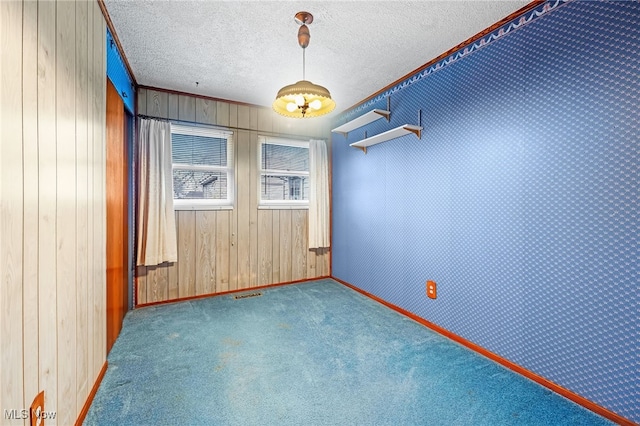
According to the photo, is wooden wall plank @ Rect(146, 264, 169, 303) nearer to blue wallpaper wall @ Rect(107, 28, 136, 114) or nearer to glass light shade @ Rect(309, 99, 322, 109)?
Answer: blue wallpaper wall @ Rect(107, 28, 136, 114)

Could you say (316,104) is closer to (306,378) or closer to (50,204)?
(50,204)

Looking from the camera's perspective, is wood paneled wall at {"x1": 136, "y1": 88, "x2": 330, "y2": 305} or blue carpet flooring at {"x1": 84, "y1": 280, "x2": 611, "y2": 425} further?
wood paneled wall at {"x1": 136, "y1": 88, "x2": 330, "y2": 305}

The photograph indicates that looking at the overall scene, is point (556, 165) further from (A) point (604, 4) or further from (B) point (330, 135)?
(B) point (330, 135)

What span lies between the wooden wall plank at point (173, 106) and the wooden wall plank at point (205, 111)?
0.23m

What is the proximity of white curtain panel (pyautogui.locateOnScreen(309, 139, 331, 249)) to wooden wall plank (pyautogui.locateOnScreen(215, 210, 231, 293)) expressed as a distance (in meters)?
1.17

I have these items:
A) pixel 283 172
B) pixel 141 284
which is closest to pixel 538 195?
pixel 283 172

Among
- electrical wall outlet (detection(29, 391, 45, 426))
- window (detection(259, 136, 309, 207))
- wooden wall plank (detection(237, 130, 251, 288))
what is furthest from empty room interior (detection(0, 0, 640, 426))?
window (detection(259, 136, 309, 207))

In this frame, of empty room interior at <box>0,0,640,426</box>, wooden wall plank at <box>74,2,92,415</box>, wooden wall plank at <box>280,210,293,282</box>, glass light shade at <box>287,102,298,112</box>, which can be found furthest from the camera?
wooden wall plank at <box>280,210,293,282</box>

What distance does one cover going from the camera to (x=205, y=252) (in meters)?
3.63

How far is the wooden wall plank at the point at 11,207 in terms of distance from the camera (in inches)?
35.3

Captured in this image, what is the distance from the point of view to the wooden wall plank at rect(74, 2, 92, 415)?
4.99 feet

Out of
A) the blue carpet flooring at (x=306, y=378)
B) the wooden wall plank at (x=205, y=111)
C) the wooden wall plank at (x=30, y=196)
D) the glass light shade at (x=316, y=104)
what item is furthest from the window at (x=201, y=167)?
the wooden wall plank at (x=30, y=196)

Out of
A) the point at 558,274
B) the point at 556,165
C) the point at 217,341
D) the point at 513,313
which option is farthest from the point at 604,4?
the point at 217,341

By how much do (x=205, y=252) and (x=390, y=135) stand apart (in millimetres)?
2611
